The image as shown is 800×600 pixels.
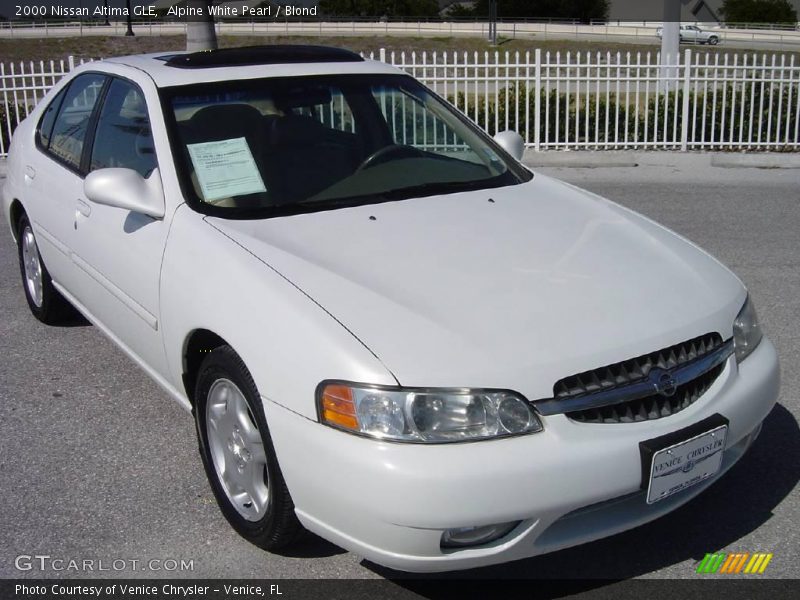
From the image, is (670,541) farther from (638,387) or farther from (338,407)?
(338,407)

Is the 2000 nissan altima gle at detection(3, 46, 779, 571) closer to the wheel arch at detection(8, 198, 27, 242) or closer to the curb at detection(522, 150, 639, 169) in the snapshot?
the wheel arch at detection(8, 198, 27, 242)

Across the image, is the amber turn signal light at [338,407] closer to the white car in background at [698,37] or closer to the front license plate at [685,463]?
the front license plate at [685,463]

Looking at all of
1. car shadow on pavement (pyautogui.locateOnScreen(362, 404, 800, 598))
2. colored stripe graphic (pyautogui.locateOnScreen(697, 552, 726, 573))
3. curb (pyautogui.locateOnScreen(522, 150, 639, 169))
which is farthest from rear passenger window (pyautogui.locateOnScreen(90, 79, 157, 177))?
curb (pyautogui.locateOnScreen(522, 150, 639, 169))

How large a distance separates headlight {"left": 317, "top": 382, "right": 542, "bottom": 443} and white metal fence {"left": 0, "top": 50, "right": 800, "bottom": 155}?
10.2 meters

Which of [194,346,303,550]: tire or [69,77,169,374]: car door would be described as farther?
[69,77,169,374]: car door

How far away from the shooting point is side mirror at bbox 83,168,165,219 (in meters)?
3.77

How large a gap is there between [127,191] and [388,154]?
1.16 metres

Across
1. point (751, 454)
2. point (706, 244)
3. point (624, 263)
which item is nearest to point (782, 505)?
point (751, 454)

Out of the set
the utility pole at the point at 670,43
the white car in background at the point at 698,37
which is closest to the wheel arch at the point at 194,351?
the utility pole at the point at 670,43

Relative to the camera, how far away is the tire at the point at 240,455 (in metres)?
3.09

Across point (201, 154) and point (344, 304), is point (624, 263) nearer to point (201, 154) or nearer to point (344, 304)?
point (344, 304)

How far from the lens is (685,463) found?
9.69ft

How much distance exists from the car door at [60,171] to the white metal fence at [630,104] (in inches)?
298

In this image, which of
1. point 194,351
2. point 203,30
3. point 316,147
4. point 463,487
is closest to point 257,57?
point 316,147
